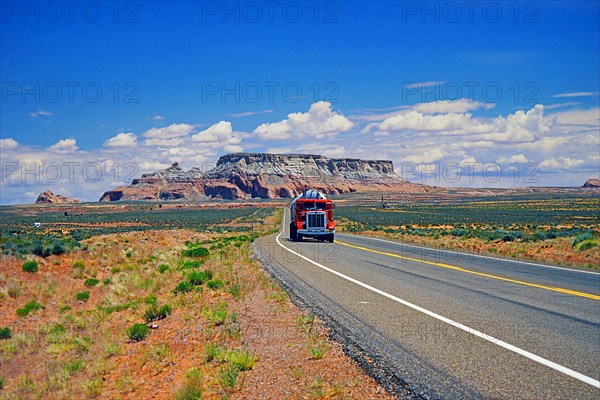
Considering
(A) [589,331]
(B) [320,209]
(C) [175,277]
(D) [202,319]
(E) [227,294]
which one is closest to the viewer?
(A) [589,331]

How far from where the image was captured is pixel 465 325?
825 centimetres

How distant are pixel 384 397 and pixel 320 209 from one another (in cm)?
2578

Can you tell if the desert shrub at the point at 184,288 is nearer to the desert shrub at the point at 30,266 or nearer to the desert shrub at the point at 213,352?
the desert shrub at the point at 213,352

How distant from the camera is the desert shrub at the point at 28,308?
15.7 metres

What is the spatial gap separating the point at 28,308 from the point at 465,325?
14.1 metres

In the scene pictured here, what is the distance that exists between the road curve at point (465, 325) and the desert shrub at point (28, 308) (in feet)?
25.9

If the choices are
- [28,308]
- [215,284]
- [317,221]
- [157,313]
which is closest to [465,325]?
[157,313]

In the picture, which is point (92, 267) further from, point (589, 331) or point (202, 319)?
point (589, 331)

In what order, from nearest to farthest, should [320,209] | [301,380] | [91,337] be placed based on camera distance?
[301,380]
[91,337]
[320,209]

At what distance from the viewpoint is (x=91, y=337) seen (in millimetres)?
12336

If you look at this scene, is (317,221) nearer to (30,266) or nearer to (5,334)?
(30,266)

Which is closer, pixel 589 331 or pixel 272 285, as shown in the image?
pixel 589 331

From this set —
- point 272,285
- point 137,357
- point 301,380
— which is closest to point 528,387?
point 301,380

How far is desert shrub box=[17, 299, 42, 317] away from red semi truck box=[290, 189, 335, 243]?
1706 centimetres
